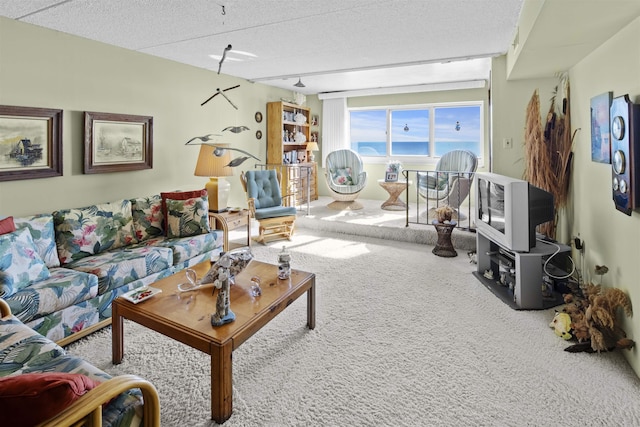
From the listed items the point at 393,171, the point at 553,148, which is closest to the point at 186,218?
the point at 553,148

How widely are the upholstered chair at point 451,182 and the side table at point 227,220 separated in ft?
9.29

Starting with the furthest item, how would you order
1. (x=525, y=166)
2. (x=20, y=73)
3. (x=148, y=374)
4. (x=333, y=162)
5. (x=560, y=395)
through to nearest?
(x=333, y=162), (x=525, y=166), (x=20, y=73), (x=148, y=374), (x=560, y=395)

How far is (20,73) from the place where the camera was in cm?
303

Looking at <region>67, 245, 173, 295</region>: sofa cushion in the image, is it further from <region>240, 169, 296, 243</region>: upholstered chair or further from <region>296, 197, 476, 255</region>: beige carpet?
<region>296, 197, 476, 255</region>: beige carpet

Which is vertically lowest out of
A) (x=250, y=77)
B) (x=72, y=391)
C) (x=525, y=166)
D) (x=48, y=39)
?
(x=72, y=391)

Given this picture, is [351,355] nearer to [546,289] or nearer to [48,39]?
[546,289]

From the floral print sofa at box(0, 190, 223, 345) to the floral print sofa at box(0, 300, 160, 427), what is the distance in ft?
1.44

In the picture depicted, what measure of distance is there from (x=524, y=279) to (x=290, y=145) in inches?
204

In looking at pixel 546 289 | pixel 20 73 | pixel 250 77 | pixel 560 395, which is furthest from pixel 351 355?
pixel 250 77

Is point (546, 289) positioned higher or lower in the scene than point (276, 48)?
lower

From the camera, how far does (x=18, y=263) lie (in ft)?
7.59

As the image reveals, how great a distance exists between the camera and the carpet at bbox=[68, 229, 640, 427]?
1743mm

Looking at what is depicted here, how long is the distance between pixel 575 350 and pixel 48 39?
485cm

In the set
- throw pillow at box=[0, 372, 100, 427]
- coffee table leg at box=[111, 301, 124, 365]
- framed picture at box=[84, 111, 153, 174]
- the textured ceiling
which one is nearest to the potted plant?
the textured ceiling
